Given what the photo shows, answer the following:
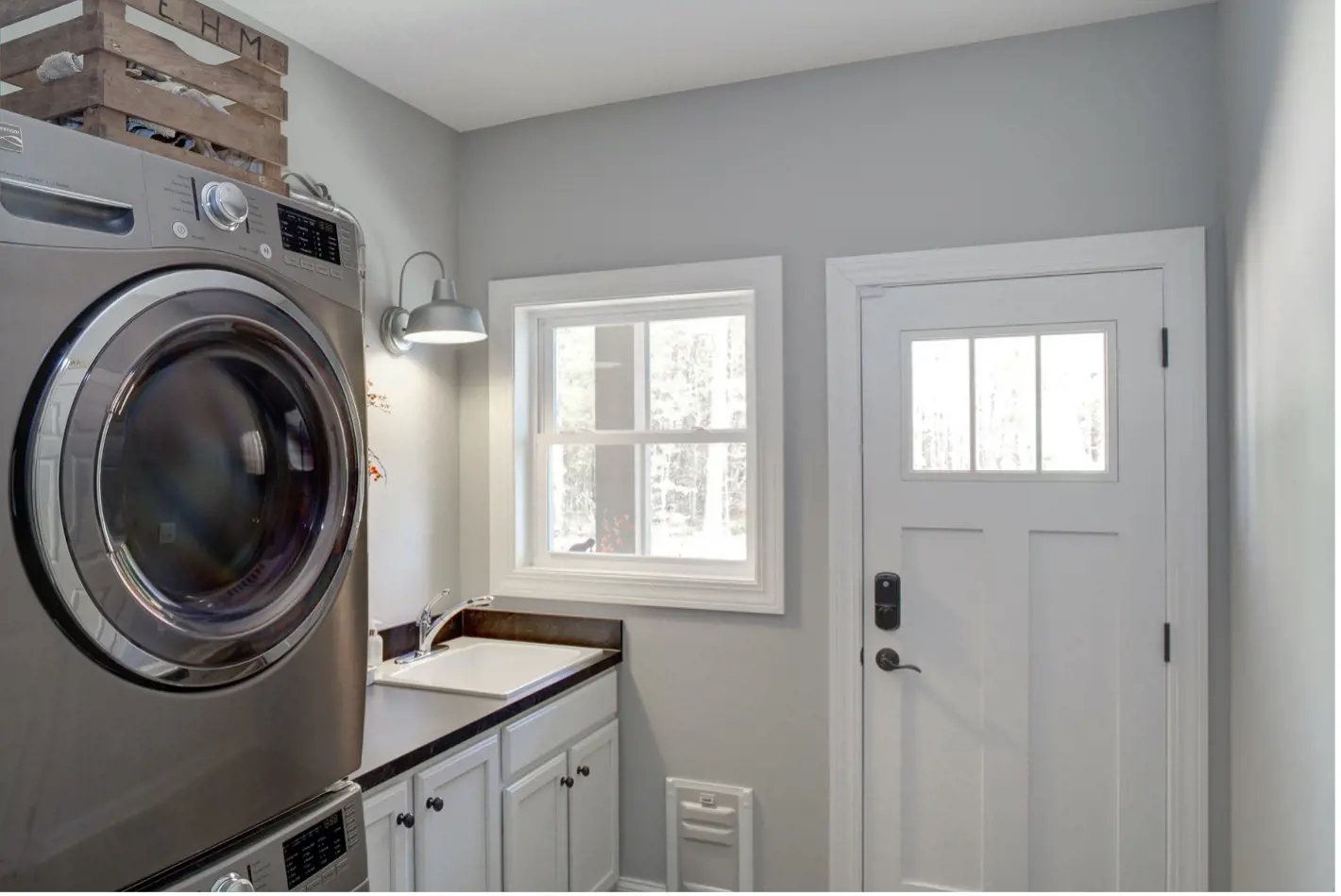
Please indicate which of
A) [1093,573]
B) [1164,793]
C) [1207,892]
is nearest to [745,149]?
[1093,573]

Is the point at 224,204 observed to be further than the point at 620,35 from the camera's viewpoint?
Answer: No

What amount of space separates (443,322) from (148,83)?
1.12 meters

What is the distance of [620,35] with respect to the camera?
2.35 meters

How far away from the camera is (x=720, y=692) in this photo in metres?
2.65

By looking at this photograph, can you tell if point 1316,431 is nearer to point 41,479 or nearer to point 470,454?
point 41,479

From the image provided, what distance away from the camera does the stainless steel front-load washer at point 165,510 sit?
96 cm

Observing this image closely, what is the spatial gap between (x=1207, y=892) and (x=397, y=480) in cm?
247

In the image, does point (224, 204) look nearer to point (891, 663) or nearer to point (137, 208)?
point (137, 208)

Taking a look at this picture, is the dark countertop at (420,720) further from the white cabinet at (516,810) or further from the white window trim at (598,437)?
the white window trim at (598,437)

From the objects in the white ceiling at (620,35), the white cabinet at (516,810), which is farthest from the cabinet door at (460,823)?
the white ceiling at (620,35)

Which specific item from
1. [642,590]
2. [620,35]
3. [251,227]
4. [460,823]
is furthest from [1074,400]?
[251,227]

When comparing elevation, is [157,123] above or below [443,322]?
above

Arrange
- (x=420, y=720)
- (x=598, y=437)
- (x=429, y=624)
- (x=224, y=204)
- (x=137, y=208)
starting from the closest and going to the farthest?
(x=137, y=208)
(x=224, y=204)
(x=420, y=720)
(x=429, y=624)
(x=598, y=437)

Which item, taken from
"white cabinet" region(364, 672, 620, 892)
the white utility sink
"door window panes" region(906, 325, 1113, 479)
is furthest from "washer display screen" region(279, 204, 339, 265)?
"door window panes" region(906, 325, 1113, 479)
